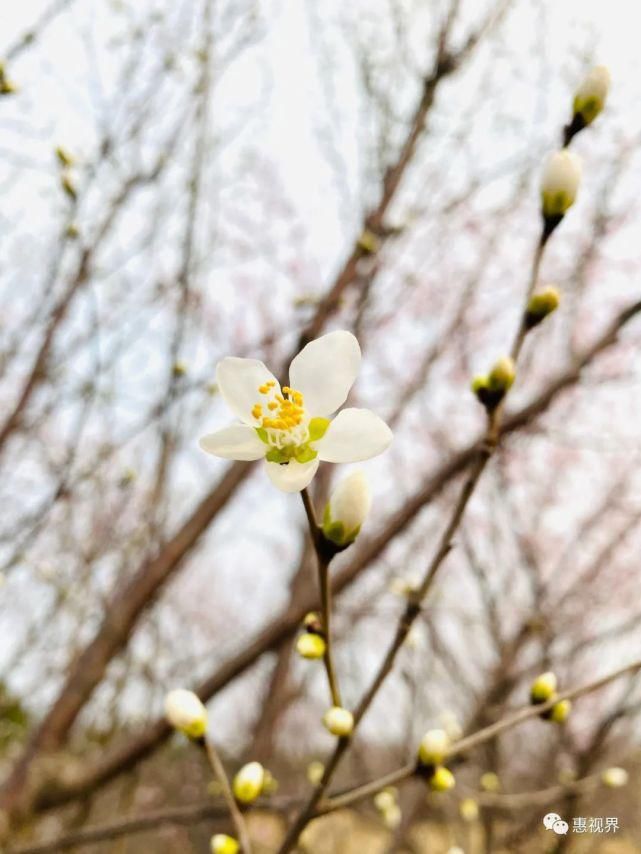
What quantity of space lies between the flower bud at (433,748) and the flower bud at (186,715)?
0.28m

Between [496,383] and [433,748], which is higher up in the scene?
[496,383]

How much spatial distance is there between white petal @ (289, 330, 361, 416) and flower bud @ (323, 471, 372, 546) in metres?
0.12

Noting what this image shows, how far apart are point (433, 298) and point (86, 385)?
3.83 metres

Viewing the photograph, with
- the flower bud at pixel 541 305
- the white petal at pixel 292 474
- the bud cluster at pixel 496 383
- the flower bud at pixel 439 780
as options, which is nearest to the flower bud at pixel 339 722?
the flower bud at pixel 439 780

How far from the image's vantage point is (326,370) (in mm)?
814

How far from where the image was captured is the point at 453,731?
1.68 m

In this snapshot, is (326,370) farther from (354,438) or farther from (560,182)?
(560,182)

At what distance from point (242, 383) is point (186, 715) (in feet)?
1.39

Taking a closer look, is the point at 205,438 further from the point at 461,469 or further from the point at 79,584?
the point at 79,584

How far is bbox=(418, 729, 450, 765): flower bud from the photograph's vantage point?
835 mm

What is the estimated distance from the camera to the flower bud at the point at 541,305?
2.80 feet

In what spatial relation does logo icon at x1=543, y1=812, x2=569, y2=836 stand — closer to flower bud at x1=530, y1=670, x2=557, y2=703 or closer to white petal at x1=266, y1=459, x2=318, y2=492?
flower bud at x1=530, y1=670, x2=557, y2=703

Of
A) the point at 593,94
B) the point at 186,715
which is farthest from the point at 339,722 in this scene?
the point at 593,94

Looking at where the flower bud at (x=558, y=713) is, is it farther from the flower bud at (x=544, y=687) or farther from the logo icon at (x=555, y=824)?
the logo icon at (x=555, y=824)
